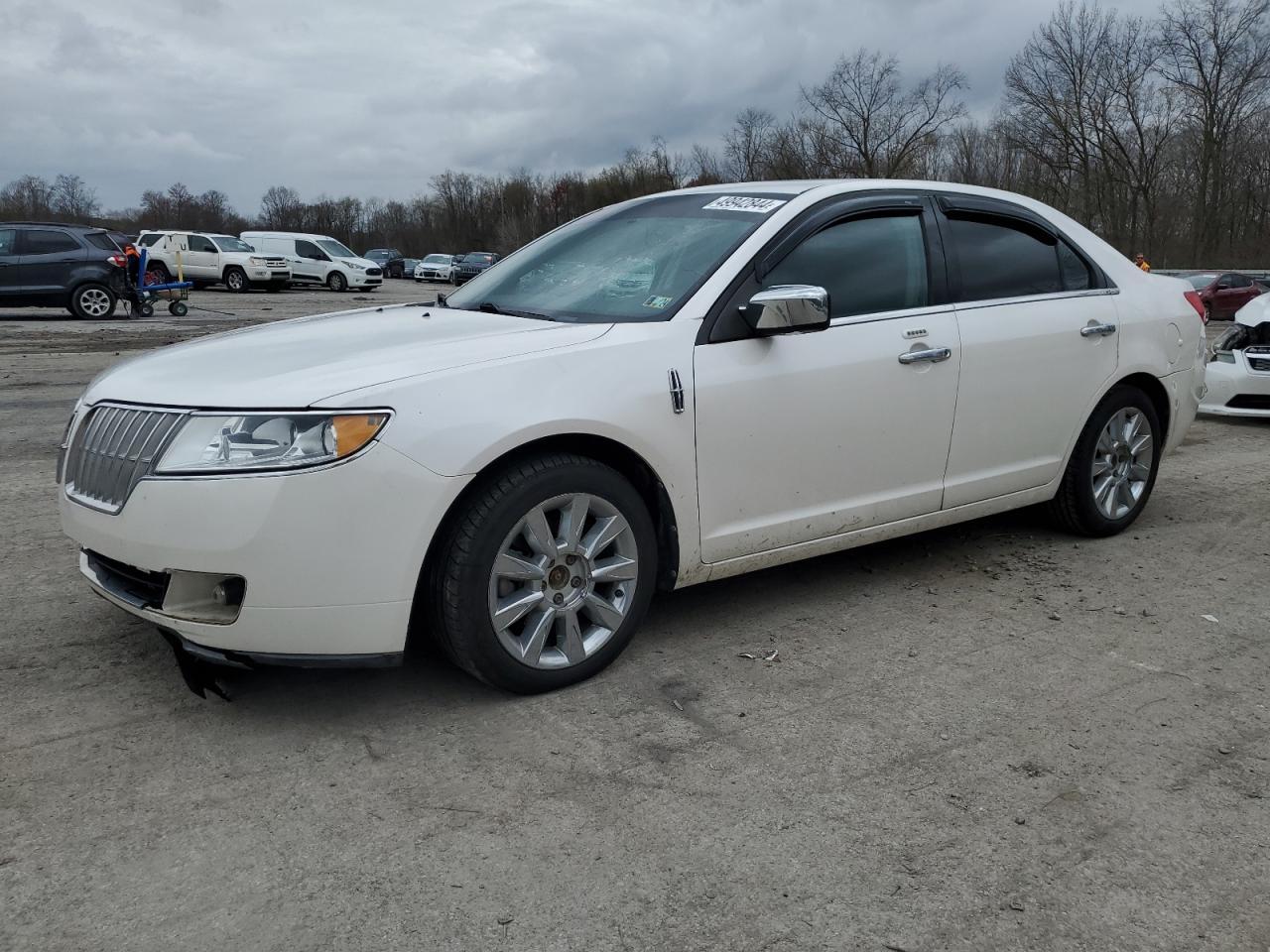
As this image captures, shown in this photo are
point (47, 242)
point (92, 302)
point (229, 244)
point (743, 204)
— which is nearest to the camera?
point (743, 204)

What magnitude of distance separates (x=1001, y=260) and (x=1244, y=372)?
566 centimetres

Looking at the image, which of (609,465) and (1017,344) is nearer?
(609,465)

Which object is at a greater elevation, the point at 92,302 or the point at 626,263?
the point at 626,263

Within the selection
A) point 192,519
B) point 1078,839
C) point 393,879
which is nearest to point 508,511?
point 192,519

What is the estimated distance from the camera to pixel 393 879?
8.06ft

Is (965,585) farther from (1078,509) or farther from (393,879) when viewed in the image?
(393,879)

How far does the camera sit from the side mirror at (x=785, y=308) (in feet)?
11.9

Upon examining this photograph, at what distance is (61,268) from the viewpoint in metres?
18.8

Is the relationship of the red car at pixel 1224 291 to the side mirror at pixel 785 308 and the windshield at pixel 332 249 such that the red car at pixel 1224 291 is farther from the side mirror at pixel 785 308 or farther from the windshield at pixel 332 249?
the windshield at pixel 332 249

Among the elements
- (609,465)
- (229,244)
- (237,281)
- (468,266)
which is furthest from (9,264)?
(468,266)

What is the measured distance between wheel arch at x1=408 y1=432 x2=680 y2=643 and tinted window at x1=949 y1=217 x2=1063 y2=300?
1.69 meters

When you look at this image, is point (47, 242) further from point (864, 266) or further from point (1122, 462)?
point (1122, 462)

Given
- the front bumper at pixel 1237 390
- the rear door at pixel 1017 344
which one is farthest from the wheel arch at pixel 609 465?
the front bumper at pixel 1237 390

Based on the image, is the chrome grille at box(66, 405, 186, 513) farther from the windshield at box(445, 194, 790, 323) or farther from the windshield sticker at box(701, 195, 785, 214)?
the windshield sticker at box(701, 195, 785, 214)
